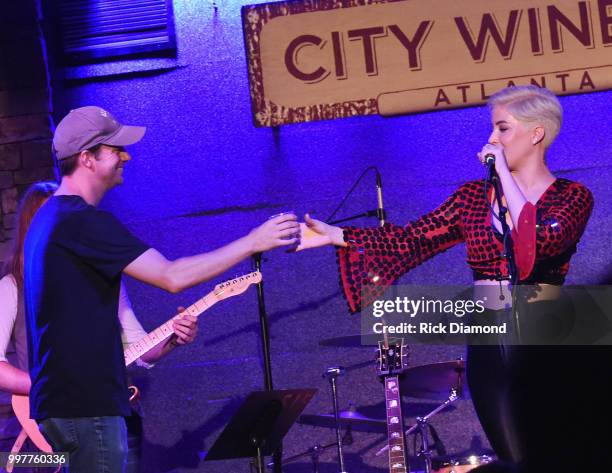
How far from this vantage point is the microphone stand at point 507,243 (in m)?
3.10

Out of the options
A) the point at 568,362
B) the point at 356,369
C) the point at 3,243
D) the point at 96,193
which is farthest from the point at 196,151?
the point at 568,362

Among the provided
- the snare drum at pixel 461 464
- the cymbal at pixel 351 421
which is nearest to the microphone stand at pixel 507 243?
the snare drum at pixel 461 464

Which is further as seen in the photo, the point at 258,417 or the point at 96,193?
the point at 258,417

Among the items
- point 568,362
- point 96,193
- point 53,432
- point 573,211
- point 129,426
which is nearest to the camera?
point 568,362

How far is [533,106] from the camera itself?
3.61 metres

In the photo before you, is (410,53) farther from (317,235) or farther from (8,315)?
(8,315)

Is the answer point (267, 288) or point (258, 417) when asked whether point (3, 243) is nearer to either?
point (267, 288)

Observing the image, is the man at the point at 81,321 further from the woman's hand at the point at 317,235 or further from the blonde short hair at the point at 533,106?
the blonde short hair at the point at 533,106

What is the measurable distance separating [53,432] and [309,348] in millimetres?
2555

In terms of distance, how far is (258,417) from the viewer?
11.5 feet

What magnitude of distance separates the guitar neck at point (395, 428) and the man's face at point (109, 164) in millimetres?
1623

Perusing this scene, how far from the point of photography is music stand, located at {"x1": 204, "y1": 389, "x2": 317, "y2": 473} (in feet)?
11.3

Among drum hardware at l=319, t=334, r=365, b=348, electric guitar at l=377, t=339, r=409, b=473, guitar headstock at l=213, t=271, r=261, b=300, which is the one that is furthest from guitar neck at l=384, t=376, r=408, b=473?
guitar headstock at l=213, t=271, r=261, b=300

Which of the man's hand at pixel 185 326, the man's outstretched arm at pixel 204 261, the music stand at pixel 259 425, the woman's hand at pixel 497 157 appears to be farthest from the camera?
the man's hand at pixel 185 326
